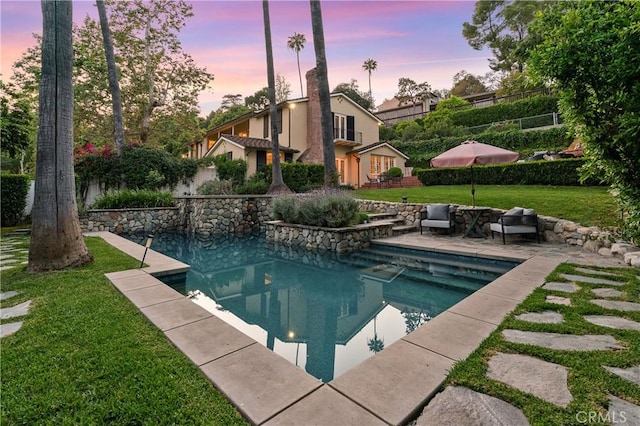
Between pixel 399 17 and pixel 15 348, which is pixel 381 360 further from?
pixel 399 17

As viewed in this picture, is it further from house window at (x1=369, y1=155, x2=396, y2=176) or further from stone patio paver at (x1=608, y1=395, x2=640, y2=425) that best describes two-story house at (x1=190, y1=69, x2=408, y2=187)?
stone patio paver at (x1=608, y1=395, x2=640, y2=425)

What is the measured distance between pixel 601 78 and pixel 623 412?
11.9 ft

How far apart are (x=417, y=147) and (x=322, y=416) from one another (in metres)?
25.4

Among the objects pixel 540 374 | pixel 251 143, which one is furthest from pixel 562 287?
pixel 251 143

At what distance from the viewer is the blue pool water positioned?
3148mm

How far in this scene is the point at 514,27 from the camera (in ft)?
104

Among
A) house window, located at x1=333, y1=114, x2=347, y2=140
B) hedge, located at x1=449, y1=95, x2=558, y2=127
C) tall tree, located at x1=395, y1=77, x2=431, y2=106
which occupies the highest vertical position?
tall tree, located at x1=395, y1=77, x2=431, y2=106

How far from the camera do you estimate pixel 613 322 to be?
2.63 m

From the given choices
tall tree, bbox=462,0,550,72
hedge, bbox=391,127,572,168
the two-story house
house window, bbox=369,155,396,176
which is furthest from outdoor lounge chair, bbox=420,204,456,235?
tall tree, bbox=462,0,550,72

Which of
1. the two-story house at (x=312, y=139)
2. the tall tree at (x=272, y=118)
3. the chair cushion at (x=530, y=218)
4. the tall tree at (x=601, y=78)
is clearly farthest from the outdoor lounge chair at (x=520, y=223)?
the two-story house at (x=312, y=139)

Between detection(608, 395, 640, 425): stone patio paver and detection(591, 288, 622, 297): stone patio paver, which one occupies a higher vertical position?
detection(608, 395, 640, 425): stone patio paver

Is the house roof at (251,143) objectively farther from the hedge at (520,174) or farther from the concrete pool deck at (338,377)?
the concrete pool deck at (338,377)

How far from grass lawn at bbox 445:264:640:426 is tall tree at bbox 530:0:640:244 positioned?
6.36 ft

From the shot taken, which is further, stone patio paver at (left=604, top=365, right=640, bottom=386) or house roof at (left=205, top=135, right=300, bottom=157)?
house roof at (left=205, top=135, right=300, bottom=157)
